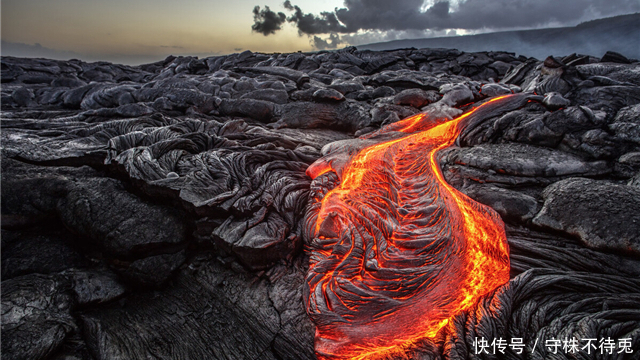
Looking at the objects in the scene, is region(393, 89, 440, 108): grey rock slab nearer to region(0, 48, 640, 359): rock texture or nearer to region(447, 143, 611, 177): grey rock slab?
region(0, 48, 640, 359): rock texture

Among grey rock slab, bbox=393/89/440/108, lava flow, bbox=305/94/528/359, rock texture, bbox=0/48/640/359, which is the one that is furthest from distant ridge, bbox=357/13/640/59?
lava flow, bbox=305/94/528/359

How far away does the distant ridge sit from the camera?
66.0ft

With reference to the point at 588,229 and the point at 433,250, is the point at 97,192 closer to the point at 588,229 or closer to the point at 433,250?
the point at 433,250

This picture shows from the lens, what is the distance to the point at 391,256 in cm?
408

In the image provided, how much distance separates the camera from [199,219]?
482 cm

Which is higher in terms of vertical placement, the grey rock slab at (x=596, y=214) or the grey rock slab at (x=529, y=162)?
the grey rock slab at (x=529, y=162)

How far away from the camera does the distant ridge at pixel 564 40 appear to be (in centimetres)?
2012

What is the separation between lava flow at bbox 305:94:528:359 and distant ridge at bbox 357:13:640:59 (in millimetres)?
25115

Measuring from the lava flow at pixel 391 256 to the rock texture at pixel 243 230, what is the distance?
26 centimetres

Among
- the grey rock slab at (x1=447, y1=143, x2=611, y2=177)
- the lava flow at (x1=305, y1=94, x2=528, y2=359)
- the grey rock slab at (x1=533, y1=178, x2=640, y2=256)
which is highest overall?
the grey rock slab at (x1=447, y1=143, x2=611, y2=177)

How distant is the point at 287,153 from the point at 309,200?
5.74ft

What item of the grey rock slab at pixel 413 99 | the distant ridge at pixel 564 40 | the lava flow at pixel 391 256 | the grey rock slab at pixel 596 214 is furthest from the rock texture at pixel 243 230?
the distant ridge at pixel 564 40

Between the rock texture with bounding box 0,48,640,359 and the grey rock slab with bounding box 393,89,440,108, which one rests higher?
the grey rock slab with bounding box 393,89,440,108

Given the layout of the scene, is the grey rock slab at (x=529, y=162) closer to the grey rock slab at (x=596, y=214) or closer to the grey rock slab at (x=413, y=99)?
the grey rock slab at (x=596, y=214)
